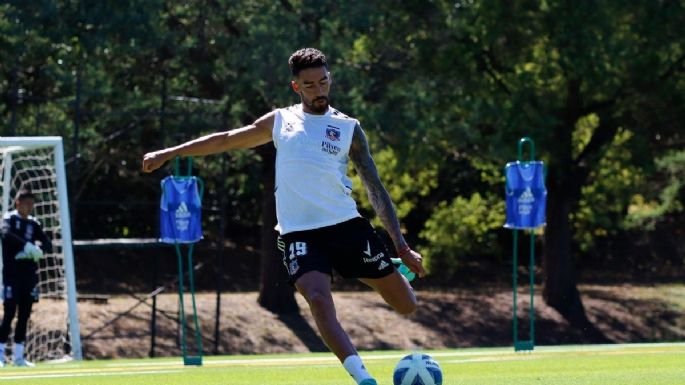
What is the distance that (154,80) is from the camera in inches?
1100

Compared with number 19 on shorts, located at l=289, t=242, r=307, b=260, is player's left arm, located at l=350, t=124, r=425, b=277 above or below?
above

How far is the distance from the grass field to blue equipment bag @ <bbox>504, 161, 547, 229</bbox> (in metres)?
2.03

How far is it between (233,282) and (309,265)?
88.5 feet

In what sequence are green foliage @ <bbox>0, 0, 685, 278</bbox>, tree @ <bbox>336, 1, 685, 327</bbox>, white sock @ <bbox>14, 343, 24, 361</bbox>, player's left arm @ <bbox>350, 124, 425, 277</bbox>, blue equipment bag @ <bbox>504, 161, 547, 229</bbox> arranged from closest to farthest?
player's left arm @ <bbox>350, 124, 425, 277</bbox>
white sock @ <bbox>14, 343, 24, 361</bbox>
blue equipment bag @ <bbox>504, 161, 547, 229</bbox>
green foliage @ <bbox>0, 0, 685, 278</bbox>
tree @ <bbox>336, 1, 685, 327</bbox>

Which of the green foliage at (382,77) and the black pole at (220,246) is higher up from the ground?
the green foliage at (382,77)

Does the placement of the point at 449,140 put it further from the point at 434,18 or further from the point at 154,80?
the point at 154,80

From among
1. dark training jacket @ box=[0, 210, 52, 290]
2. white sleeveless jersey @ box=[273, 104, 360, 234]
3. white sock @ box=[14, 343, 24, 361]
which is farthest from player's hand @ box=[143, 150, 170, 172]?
white sock @ box=[14, 343, 24, 361]

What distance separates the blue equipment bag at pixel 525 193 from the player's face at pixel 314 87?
9423mm

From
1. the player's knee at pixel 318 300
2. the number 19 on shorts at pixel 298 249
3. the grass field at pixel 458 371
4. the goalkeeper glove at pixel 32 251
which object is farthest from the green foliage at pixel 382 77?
the player's knee at pixel 318 300

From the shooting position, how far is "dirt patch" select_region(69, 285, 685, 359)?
26.6m

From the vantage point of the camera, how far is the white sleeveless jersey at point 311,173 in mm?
7770

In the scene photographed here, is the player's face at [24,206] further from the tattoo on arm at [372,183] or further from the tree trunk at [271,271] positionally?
the tree trunk at [271,271]

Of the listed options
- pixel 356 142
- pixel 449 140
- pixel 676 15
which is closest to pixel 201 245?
pixel 449 140

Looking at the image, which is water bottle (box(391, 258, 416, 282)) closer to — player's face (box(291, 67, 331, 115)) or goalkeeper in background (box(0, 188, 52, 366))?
player's face (box(291, 67, 331, 115))
